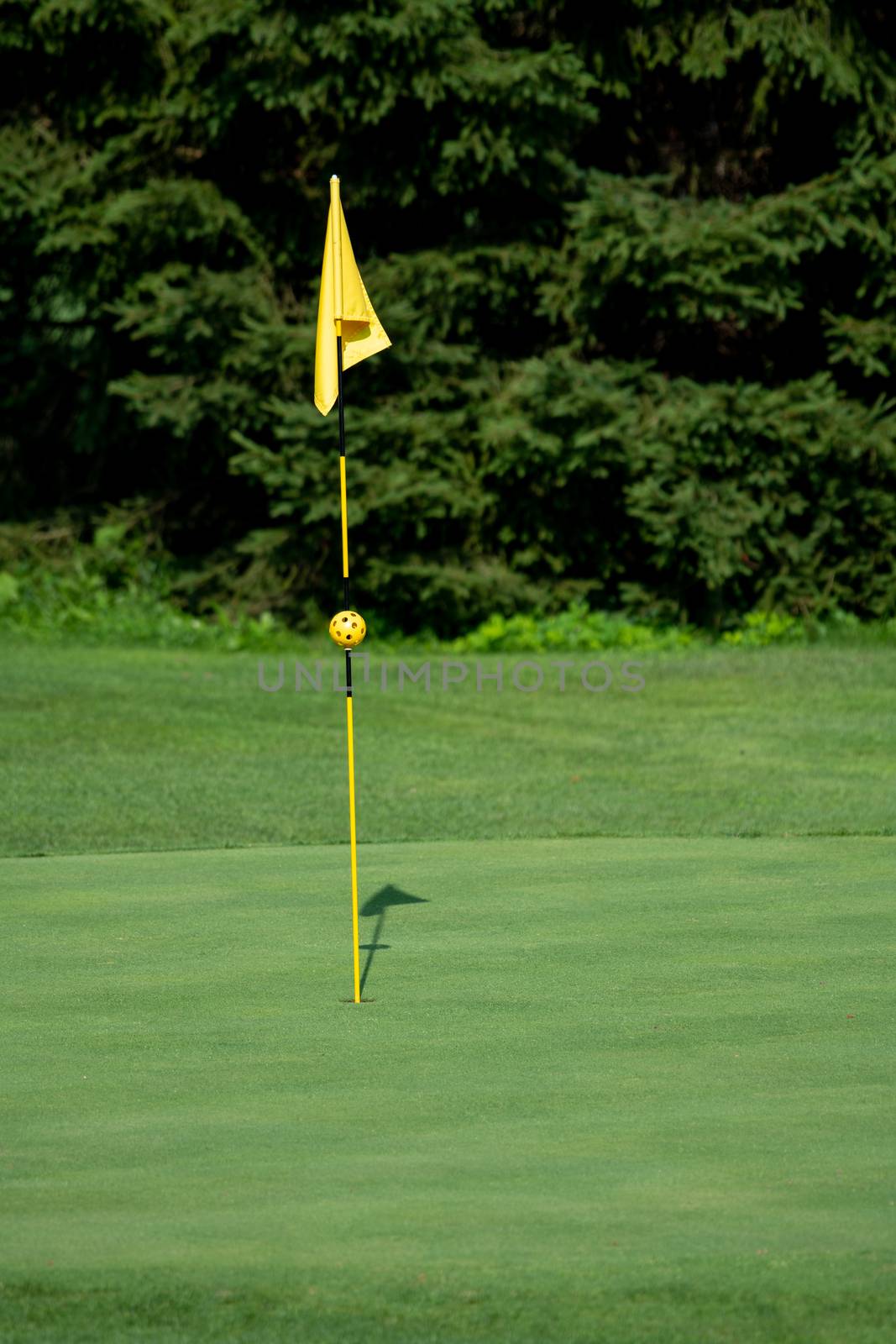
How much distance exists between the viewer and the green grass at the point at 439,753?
1028cm

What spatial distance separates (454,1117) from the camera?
15.5 ft

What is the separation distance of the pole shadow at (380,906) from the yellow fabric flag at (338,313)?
5.95ft

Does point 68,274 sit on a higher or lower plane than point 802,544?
higher

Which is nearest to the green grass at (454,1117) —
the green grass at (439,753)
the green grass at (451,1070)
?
the green grass at (451,1070)

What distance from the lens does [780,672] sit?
15.9m

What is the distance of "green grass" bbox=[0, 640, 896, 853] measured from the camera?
33.7 feet

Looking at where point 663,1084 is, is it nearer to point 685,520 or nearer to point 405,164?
point 685,520

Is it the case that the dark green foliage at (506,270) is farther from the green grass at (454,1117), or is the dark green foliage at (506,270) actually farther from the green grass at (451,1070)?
the green grass at (454,1117)

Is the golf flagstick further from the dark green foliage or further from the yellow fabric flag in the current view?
the dark green foliage

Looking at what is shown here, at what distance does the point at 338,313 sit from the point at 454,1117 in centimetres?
288

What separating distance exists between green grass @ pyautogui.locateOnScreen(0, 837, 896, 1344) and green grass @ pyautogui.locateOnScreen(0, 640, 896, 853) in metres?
2.50

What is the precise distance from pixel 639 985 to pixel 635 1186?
6.06 feet

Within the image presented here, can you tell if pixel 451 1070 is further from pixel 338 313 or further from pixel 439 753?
pixel 439 753

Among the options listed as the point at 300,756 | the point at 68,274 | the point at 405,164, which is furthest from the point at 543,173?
the point at 300,756
